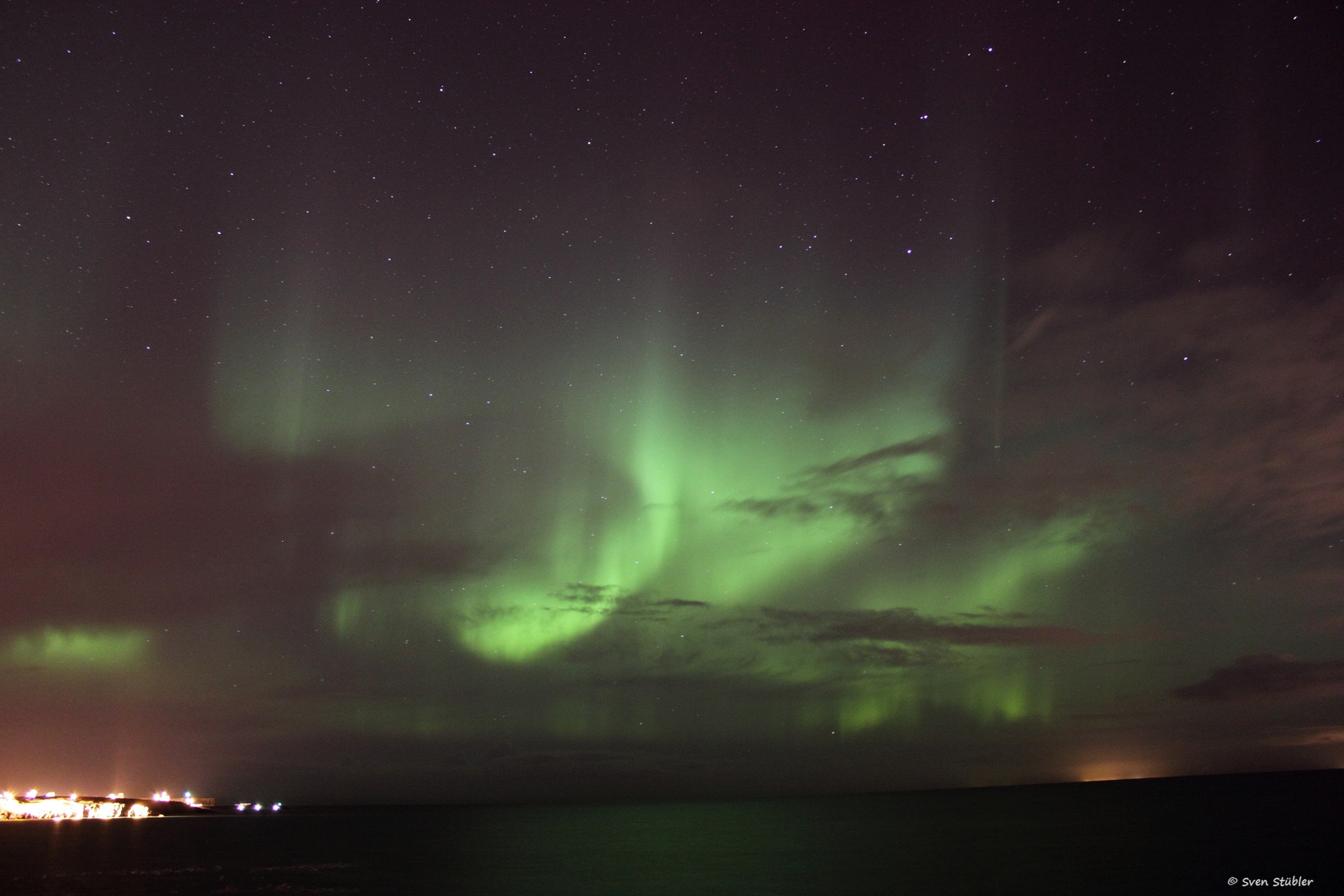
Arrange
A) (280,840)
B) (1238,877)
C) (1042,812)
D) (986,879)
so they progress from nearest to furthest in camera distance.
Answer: (1238,877) → (986,879) → (280,840) → (1042,812)

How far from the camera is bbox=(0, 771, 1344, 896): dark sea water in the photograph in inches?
2095

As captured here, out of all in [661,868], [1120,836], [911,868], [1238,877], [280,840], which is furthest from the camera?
[280,840]

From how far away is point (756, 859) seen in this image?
73000 millimetres

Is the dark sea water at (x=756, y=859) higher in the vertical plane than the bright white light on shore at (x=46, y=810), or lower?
higher

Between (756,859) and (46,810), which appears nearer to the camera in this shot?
(756,859)

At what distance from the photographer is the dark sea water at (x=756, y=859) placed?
2095 inches

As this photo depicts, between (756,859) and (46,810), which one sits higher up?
(756,859)

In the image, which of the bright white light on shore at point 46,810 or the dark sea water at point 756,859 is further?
the bright white light on shore at point 46,810

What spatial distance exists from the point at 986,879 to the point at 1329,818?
2628 inches

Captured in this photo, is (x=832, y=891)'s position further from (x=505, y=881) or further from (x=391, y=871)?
(x=391, y=871)

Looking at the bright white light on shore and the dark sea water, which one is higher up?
the dark sea water

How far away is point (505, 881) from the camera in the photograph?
62.1 metres

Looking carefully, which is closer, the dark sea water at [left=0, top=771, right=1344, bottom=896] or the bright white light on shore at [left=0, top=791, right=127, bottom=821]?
the dark sea water at [left=0, top=771, right=1344, bottom=896]

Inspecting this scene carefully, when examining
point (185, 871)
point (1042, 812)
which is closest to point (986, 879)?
point (185, 871)
